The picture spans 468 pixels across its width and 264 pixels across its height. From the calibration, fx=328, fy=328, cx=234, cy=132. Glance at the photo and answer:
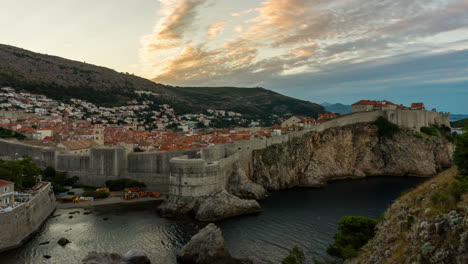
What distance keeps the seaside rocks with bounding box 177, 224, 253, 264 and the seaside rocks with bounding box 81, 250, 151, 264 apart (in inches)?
70.3

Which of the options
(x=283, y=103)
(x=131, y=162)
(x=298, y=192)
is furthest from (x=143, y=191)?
(x=283, y=103)

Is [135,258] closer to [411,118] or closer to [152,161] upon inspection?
[152,161]

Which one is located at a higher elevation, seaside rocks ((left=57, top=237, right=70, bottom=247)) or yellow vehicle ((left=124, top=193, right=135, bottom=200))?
yellow vehicle ((left=124, top=193, right=135, bottom=200))

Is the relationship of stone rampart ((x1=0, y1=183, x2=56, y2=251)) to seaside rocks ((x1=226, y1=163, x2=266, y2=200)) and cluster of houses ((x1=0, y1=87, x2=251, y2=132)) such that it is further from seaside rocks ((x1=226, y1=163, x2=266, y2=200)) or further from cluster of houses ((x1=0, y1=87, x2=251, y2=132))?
cluster of houses ((x1=0, y1=87, x2=251, y2=132))

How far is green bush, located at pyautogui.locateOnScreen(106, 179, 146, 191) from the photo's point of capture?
88.7ft

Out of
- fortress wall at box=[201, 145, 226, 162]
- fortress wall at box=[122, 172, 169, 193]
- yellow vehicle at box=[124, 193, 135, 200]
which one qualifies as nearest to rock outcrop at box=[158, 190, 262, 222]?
fortress wall at box=[122, 172, 169, 193]

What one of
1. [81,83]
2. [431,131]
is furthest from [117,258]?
[81,83]

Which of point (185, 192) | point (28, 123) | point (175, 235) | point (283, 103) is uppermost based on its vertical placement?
Result: point (283, 103)

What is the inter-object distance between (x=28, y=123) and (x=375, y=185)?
45.5 meters

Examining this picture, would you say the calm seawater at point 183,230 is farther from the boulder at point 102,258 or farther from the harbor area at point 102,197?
the boulder at point 102,258

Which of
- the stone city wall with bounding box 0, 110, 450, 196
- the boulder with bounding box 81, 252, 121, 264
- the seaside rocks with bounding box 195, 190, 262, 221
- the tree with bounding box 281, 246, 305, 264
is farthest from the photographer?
the stone city wall with bounding box 0, 110, 450, 196

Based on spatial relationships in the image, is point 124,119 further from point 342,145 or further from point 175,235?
point 175,235

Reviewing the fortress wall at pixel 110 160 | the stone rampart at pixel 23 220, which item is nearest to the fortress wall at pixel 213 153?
the fortress wall at pixel 110 160

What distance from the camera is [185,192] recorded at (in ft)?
75.5
